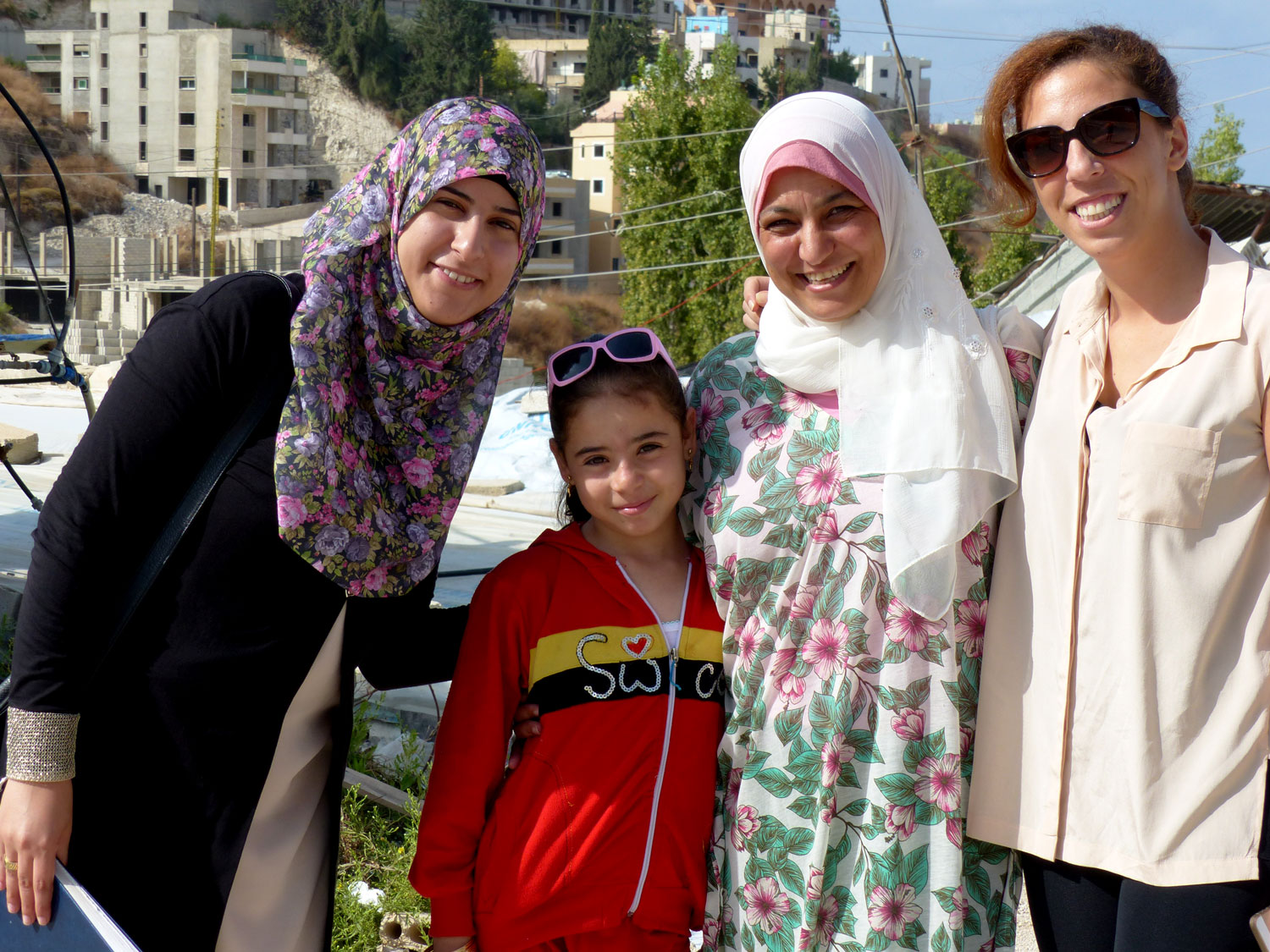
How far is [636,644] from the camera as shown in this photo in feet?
5.13

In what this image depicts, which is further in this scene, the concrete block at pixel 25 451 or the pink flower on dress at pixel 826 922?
the concrete block at pixel 25 451

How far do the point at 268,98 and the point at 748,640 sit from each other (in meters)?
48.4

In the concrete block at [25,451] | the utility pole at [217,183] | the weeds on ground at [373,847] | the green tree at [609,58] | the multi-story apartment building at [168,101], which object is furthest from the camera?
the green tree at [609,58]

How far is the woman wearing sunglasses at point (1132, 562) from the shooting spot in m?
1.33

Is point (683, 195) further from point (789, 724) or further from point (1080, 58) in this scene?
point (789, 724)

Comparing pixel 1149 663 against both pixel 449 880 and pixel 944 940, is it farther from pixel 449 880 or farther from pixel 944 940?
pixel 449 880

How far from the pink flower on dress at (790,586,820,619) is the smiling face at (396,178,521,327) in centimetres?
57

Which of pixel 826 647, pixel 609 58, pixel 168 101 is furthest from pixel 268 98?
pixel 826 647

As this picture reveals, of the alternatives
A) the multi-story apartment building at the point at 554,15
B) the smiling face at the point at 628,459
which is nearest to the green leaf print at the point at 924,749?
the smiling face at the point at 628,459

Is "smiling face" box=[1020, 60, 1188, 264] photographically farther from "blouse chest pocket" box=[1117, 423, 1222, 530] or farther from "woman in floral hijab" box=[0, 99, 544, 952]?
"woman in floral hijab" box=[0, 99, 544, 952]

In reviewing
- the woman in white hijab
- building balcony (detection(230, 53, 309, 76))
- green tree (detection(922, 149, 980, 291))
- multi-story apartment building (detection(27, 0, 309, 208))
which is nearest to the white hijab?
the woman in white hijab

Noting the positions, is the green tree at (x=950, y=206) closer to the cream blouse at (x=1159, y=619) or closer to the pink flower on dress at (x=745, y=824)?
the cream blouse at (x=1159, y=619)

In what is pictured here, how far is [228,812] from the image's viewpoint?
143 cm

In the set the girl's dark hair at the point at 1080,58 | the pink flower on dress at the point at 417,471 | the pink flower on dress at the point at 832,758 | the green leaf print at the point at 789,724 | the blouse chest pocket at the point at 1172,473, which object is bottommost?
the pink flower on dress at the point at 832,758
